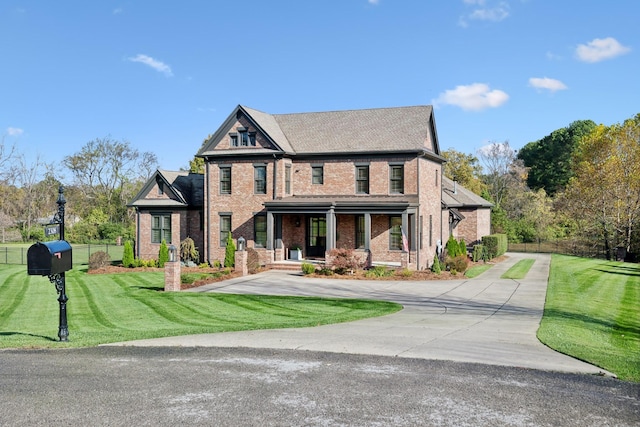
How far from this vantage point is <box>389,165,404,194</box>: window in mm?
31750

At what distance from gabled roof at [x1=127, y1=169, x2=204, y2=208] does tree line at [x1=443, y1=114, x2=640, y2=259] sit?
92.3ft

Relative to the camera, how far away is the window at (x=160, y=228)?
36.0 m

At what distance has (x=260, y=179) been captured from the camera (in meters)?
33.4

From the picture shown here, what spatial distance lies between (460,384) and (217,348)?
530 cm

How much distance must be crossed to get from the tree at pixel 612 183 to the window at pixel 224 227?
94.0 ft

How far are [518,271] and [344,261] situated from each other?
1095 cm

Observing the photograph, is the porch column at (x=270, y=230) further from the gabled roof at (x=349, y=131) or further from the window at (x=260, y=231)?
the gabled roof at (x=349, y=131)

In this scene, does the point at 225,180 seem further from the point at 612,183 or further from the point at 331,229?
the point at 612,183

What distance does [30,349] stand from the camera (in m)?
11.9

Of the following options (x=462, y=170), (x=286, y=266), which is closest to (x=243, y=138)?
(x=286, y=266)

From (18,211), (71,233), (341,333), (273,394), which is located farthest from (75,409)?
(18,211)

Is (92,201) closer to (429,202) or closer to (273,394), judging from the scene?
(429,202)

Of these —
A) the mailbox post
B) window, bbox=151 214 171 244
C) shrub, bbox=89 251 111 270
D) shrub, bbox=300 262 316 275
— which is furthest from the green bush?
the mailbox post

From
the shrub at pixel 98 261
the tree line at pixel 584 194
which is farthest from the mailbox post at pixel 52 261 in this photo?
the tree line at pixel 584 194
